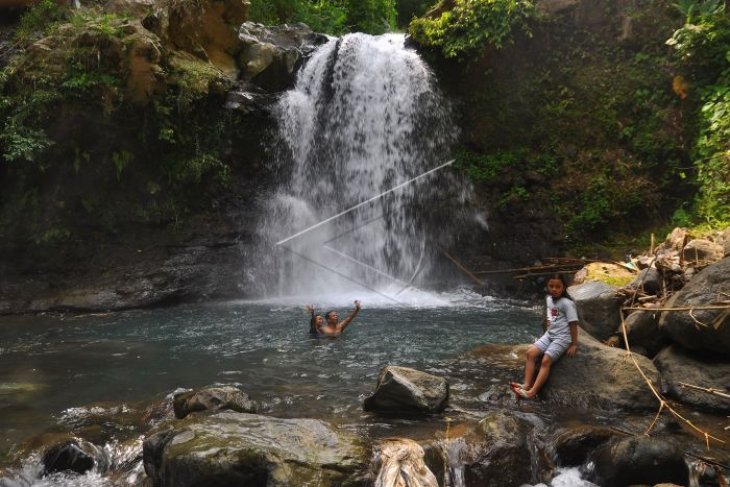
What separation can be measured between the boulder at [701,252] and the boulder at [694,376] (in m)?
1.29

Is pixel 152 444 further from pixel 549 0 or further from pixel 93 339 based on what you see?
pixel 549 0

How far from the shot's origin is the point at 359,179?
14.9 meters

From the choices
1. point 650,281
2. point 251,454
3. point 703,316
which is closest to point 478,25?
point 650,281

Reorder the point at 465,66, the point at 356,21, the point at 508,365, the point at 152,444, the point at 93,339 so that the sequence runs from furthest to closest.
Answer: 1. the point at 356,21
2. the point at 465,66
3. the point at 93,339
4. the point at 508,365
5. the point at 152,444

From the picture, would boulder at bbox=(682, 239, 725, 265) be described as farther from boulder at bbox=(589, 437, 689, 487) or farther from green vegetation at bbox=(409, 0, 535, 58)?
green vegetation at bbox=(409, 0, 535, 58)

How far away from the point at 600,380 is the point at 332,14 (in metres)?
22.0

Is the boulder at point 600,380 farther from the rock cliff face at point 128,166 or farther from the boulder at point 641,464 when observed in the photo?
the rock cliff face at point 128,166

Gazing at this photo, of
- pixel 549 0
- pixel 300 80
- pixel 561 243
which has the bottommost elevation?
pixel 561 243

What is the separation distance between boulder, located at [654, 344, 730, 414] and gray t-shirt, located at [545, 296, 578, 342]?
1.16m

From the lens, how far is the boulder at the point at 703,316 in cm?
546

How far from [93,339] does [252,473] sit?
6.52 metres

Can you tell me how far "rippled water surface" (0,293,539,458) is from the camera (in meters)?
6.12

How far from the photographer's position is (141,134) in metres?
12.7

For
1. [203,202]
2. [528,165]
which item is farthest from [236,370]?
[528,165]
